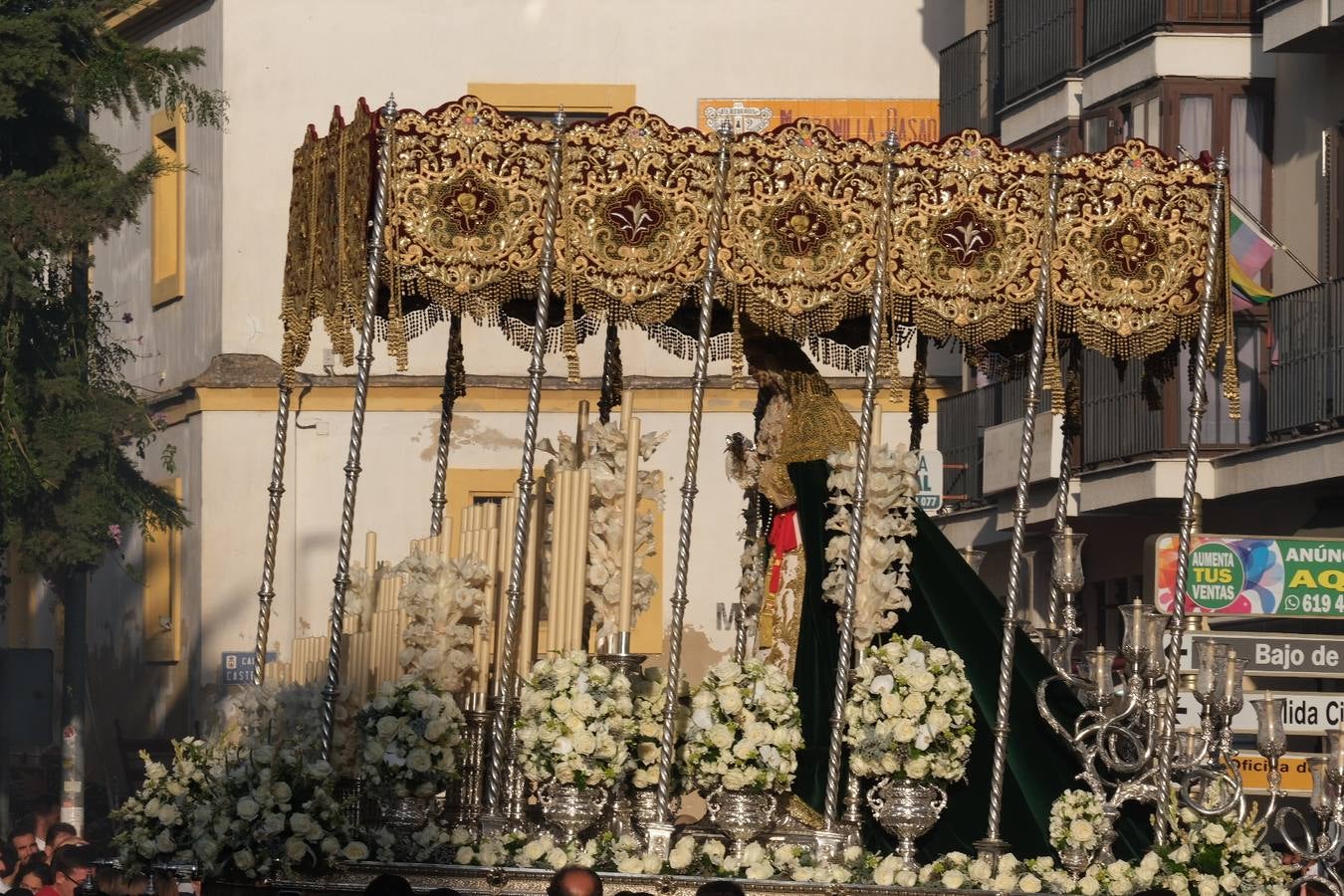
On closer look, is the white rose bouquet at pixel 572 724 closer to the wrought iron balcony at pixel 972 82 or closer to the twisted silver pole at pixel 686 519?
the twisted silver pole at pixel 686 519

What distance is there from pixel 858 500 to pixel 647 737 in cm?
135

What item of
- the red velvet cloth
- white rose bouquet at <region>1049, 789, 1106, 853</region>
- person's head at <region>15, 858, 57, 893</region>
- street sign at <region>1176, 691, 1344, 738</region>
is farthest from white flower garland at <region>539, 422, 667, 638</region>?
person's head at <region>15, 858, 57, 893</region>

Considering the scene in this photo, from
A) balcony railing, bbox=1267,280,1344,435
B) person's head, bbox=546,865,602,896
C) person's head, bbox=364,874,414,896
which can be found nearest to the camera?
person's head, bbox=546,865,602,896

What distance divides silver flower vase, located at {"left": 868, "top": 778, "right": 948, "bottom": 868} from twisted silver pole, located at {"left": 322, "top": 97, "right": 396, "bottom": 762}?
2365mm

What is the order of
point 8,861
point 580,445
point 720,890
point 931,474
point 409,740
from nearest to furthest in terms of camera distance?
point 720,890 < point 409,740 < point 580,445 < point 8,861 < point 931,474

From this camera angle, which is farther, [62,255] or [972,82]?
[972,82]

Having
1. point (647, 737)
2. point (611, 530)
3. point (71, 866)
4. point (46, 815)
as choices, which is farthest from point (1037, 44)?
point (647, 737)

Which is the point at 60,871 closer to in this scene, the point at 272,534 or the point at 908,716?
the point at 272,534

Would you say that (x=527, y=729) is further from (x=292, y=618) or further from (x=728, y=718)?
(x=292, y=618)

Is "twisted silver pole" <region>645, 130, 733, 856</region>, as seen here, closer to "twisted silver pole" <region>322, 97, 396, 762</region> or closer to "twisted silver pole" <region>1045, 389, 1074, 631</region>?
"twisted silver pole" <region>322, 97, 396, 762</region>

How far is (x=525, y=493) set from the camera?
12094 mm

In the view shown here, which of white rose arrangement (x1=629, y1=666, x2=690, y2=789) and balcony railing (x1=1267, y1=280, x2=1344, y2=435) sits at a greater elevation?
balcony railing (x1=1267, y1=280, x2=1344, y2=435)

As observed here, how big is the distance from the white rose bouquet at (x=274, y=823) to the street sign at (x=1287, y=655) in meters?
4.45

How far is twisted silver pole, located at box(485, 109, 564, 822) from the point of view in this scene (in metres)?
12.1
